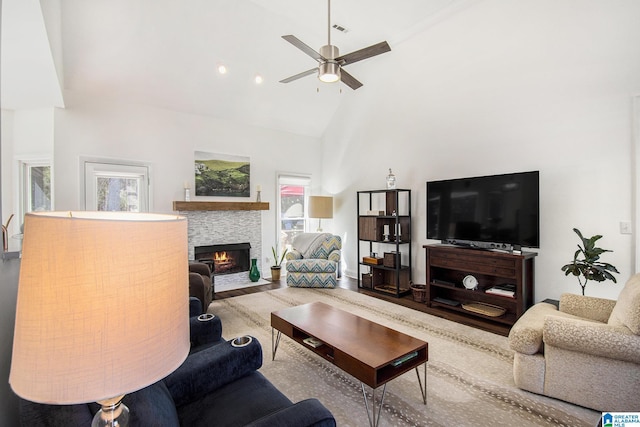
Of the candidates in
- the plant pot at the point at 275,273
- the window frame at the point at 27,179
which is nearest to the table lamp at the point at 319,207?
the plant pot at the point at 275,273

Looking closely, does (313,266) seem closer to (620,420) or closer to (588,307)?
(588,307)

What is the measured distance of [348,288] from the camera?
200 inches

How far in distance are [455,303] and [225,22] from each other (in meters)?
4.71

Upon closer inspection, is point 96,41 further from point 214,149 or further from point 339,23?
point 339,23

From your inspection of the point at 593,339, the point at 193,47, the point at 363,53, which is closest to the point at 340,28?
the point at 363,53

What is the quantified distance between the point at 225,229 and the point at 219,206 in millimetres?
465

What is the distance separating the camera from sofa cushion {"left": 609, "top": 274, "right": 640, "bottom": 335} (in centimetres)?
180

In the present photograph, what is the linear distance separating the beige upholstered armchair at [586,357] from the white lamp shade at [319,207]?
393 cm

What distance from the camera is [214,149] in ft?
17.3

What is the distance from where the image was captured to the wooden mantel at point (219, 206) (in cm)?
476

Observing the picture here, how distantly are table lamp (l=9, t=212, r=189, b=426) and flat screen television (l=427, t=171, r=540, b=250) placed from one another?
12.2 ft

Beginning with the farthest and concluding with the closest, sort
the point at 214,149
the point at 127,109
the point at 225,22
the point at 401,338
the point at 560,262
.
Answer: the point at 214,149, the point at 127,109, the point at 225,22, the point at 560,262, the point at 401,338

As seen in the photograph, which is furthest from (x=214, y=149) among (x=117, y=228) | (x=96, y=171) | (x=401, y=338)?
(x=117, y=228)

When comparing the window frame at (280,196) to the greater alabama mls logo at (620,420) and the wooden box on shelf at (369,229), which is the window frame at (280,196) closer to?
the wooden box on shelf at (369,229)
